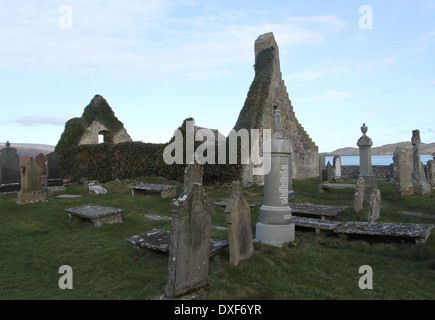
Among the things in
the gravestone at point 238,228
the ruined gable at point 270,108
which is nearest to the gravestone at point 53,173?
the ruined gable at point 270,108

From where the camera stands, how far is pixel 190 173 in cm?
1133

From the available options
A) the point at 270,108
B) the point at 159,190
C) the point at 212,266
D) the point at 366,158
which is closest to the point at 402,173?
the point at 366,158

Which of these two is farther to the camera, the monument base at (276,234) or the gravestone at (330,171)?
the gravestone at (330,171)

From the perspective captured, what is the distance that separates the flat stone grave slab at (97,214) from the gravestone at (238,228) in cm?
477

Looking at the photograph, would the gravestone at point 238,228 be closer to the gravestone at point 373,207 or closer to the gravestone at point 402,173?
the gravestone at point 373,207

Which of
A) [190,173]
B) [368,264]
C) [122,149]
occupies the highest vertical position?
[122,149]

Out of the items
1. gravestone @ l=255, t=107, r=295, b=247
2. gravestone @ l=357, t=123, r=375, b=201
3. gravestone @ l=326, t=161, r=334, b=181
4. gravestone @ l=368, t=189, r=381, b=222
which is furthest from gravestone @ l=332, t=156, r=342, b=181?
gravestone @ l=255, t=107, r=295, b=247

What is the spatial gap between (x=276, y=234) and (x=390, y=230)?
2649 mm

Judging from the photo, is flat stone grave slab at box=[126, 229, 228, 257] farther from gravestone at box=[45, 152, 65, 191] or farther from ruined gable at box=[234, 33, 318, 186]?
gravestone at box=[45, 152, 65, 191]

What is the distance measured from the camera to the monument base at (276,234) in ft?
23.6

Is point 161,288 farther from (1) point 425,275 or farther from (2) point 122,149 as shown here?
(2) point 122,149

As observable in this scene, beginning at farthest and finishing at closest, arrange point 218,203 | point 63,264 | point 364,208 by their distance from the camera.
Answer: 1. point 218,203
2. point 364,208
3. point 63,264
